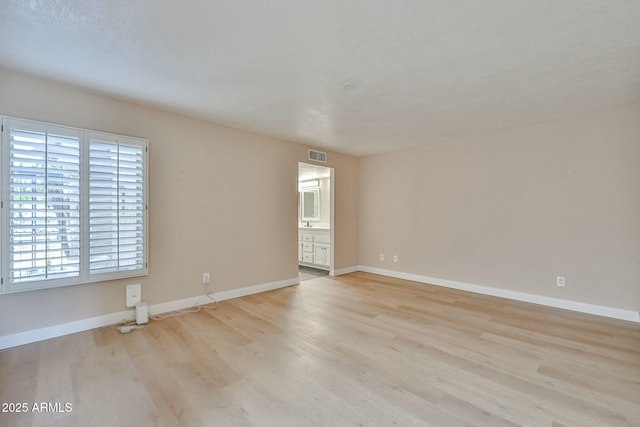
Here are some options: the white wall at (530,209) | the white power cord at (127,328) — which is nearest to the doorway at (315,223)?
the white wall at (530,209)

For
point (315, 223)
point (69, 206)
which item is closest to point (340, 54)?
point (69, 206)

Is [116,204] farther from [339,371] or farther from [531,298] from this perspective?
[531,298]

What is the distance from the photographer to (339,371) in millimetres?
2225

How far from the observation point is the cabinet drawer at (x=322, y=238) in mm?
6011

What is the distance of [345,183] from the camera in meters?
5.88

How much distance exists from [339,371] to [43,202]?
306 cm

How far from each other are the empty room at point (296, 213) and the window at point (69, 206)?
0.06 ft

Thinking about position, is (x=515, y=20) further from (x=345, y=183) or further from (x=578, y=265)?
(x=345, y=183)

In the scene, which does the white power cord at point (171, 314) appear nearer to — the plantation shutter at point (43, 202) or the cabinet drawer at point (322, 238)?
the plantation shutter at point (43, 202)

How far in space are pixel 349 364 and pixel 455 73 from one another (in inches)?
104

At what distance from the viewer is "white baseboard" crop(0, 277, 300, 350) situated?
2596mm

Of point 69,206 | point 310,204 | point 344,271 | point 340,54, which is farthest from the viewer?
point 310,204

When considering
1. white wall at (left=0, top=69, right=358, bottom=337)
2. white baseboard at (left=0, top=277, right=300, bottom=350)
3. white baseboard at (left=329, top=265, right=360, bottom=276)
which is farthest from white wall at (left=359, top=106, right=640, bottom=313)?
white baseboard at (left=0, top=277, right=300, bottom=350)

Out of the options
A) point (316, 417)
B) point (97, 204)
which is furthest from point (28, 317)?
point (316, 417)
